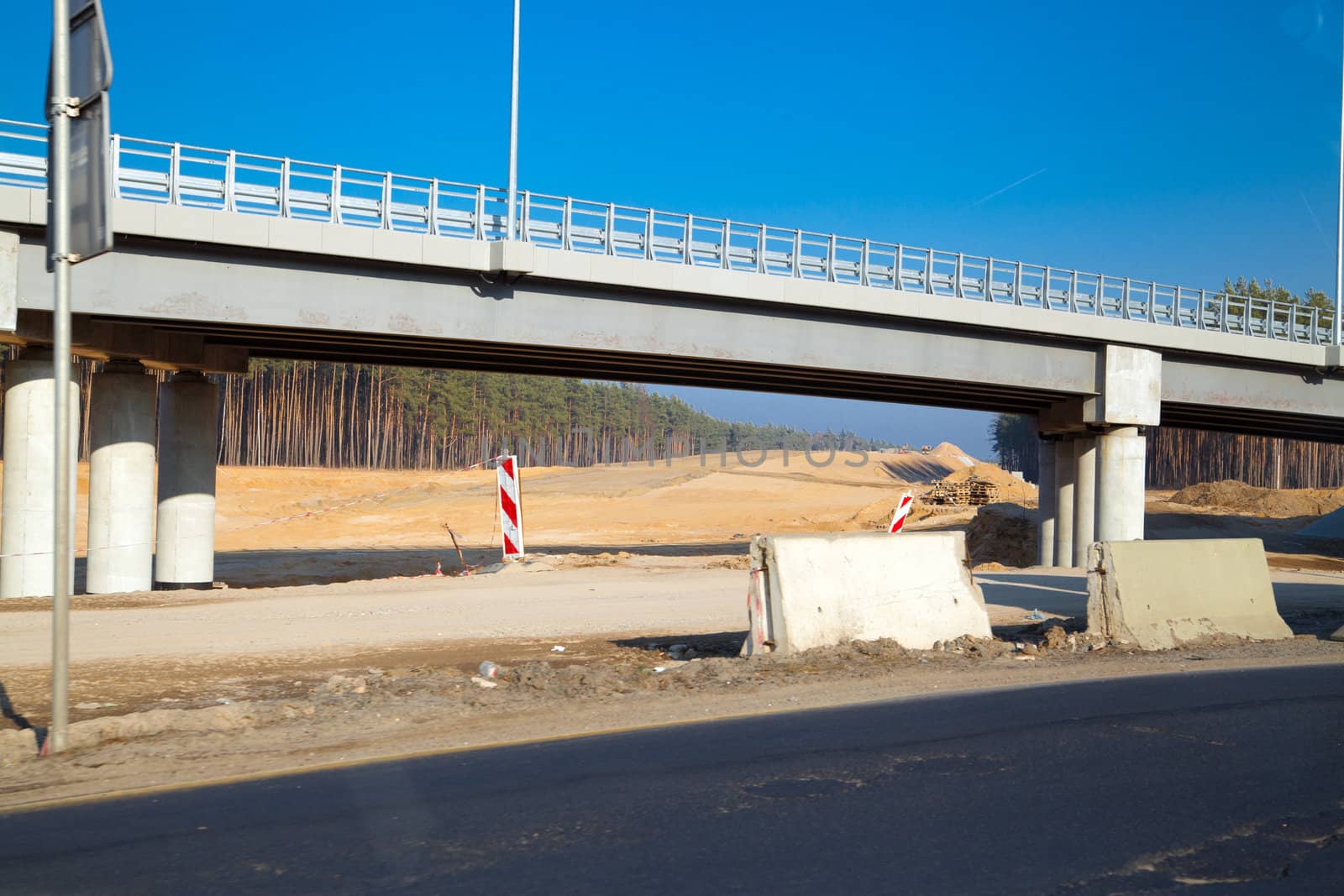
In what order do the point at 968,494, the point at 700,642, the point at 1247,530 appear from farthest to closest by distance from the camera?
the point at 968,494
the point at 1247,530
the point at 700,642

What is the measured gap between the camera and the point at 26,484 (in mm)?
19203

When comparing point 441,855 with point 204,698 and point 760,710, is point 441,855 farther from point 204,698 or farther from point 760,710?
point 204,698

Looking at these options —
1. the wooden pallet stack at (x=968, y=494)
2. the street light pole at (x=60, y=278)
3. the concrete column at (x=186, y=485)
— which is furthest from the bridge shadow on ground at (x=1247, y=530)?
the street light pole at (x=60, y=278)

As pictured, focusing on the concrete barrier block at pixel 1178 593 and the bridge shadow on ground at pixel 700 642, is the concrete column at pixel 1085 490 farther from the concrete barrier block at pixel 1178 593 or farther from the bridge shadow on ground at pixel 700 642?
the bridge shadow on ground at pixel 700 642

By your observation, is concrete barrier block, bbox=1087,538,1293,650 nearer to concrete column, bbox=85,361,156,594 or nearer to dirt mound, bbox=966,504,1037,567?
concrete column, bbox=85,361,156,594

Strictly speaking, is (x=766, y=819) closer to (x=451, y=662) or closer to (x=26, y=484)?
(x=451, y=662)

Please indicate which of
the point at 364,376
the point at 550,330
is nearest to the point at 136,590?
the point at 550,330

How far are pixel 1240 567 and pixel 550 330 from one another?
13.9 metres

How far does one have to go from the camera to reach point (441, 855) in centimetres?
502

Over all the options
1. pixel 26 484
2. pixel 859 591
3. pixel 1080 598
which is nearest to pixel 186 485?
pixel 26 484

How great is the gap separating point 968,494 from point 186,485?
42296 mm

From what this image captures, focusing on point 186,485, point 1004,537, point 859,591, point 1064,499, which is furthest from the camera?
point 1004,537

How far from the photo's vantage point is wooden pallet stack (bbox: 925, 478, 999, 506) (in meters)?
56.9

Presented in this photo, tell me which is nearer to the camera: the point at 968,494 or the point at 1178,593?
the point at 1178,593
